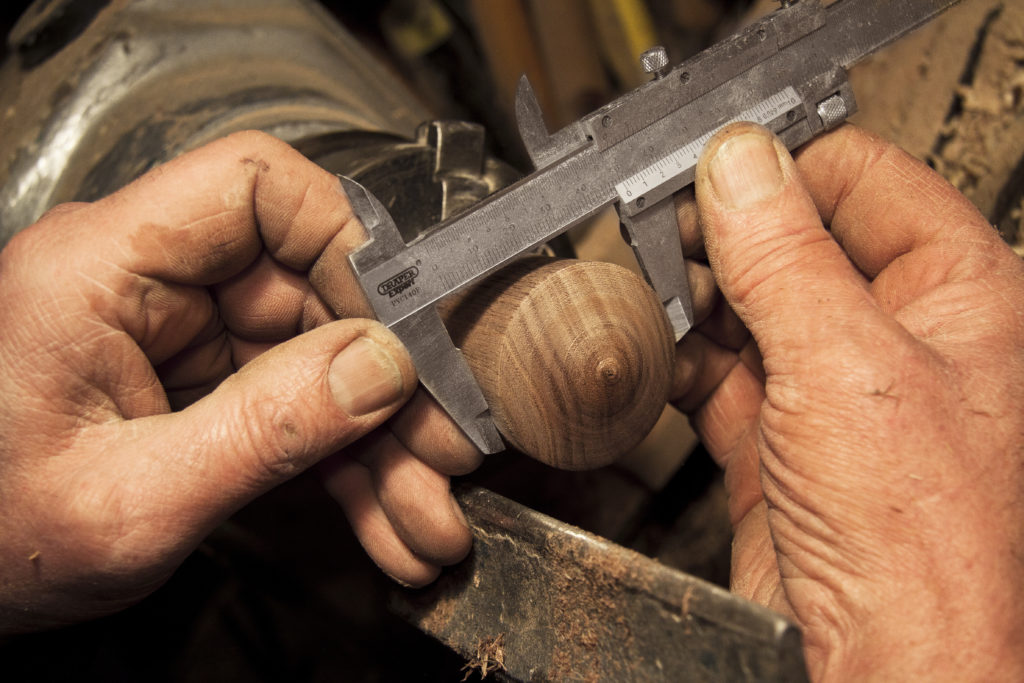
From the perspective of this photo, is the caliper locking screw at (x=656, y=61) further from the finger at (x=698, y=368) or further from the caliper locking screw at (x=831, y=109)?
the finger at (x=698, y=368)

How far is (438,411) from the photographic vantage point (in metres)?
1.08

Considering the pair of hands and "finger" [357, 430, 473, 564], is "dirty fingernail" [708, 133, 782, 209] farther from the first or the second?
"finger" [357, 430, 473, 564]

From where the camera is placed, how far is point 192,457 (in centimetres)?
92

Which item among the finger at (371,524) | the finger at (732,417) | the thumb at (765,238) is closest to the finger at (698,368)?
the finger at (732,417)

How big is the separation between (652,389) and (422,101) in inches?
78.4

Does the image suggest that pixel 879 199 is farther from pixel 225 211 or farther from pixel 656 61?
pixel 225 211

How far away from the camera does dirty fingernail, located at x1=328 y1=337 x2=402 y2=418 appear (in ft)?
3.10

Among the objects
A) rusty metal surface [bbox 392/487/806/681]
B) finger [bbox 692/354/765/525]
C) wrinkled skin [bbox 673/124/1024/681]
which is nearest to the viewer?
rusty metal surface [bbox 392/487/806/681]

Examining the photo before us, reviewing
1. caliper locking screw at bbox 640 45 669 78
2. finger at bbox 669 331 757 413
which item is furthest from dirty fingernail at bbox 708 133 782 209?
finger at bbox 669 331 757 413

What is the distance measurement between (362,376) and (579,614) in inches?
16.1

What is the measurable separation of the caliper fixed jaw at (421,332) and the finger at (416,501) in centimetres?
11

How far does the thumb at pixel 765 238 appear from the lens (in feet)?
3.20

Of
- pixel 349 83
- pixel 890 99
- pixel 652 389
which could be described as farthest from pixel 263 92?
pixel 890 99

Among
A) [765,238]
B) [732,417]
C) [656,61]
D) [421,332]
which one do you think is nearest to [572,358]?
A: [421,332]
